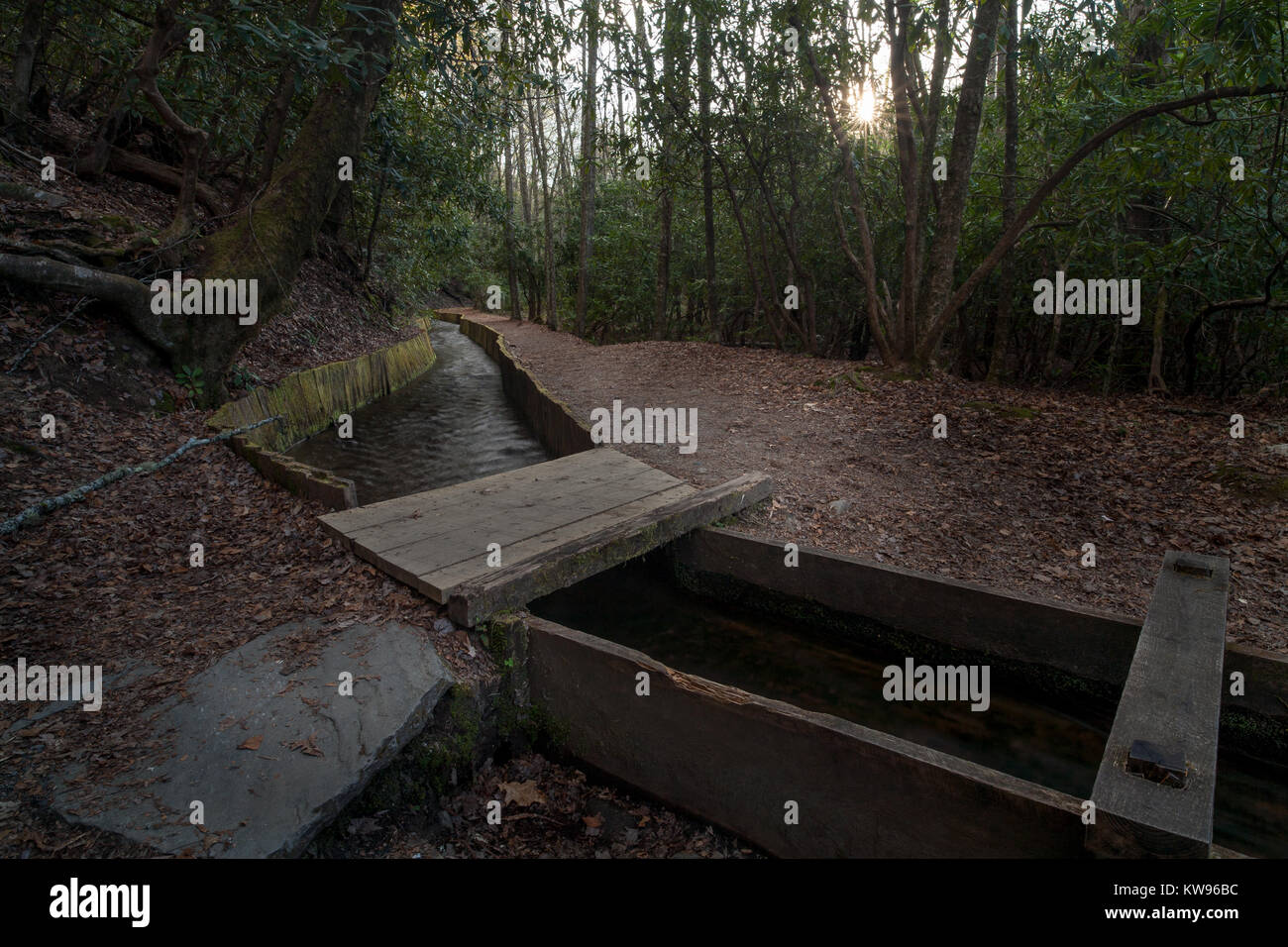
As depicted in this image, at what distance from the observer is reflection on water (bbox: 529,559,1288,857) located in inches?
137

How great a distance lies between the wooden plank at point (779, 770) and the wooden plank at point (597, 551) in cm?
24

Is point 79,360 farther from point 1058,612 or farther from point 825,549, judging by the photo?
point 1058,612

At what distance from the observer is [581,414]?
352 inches

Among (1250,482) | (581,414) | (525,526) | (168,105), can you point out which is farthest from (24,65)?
(1250,482)

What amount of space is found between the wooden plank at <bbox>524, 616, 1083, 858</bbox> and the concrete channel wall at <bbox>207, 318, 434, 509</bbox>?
2.70m

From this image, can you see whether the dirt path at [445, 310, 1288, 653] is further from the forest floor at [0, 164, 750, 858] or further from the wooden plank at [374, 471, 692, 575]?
the forest floor at [0, 164, 750, 858]

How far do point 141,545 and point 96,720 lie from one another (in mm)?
1910

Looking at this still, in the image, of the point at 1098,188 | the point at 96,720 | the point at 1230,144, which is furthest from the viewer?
the point at 1098,188

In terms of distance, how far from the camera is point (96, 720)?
2828 mm

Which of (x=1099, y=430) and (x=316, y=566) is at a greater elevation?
(x=1099, y=430)

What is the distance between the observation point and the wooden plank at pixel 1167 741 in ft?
6.50

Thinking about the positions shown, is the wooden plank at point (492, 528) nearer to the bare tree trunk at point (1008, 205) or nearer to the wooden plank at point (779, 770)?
the wooden plank at point (779, 770)
